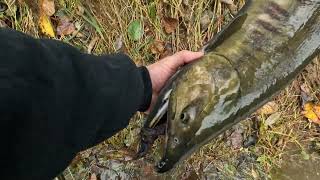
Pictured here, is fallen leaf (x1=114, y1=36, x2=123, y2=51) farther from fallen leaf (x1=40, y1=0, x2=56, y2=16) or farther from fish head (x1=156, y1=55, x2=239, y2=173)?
fish head (x1=156, y1=55, x2=239, y2=173)

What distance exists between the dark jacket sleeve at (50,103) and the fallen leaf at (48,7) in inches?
64.3

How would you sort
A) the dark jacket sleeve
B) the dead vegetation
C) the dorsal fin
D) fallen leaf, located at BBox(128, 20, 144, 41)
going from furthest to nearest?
fallen leaf, located at BBox(128, 20, 144, 41), the dead vegetation, the dorsal fin, the dark jacket sleeve

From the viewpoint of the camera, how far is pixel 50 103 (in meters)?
1.64

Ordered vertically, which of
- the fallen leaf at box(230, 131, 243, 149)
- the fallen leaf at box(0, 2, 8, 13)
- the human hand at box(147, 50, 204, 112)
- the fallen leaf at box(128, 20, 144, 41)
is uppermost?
the human hand at box(147, 50, 204, 112)

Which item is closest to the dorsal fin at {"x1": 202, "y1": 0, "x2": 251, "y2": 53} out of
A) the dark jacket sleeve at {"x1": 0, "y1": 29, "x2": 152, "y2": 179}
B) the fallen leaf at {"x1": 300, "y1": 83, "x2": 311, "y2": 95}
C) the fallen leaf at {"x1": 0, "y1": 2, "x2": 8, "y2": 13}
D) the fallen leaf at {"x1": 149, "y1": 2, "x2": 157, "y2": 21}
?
the dark jacket sleeve at {"x1": 0, "y1": 29, "x2": 152, "y2": 179}

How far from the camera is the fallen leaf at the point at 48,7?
3.49 meters

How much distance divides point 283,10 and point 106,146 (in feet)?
4.72

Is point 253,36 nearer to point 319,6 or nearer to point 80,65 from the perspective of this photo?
point 319,6

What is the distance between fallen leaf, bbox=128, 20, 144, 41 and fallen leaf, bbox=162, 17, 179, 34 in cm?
17

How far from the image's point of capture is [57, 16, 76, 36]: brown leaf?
138 inches

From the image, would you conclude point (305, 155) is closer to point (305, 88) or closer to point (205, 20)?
point (305, 88)

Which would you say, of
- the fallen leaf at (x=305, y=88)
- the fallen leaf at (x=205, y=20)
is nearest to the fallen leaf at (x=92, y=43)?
the fallen leaf at (x=205, y=20)

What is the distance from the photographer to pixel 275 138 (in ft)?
11.5

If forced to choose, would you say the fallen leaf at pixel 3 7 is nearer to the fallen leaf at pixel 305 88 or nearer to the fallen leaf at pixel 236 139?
the fallen leaf at pixel 236 139
